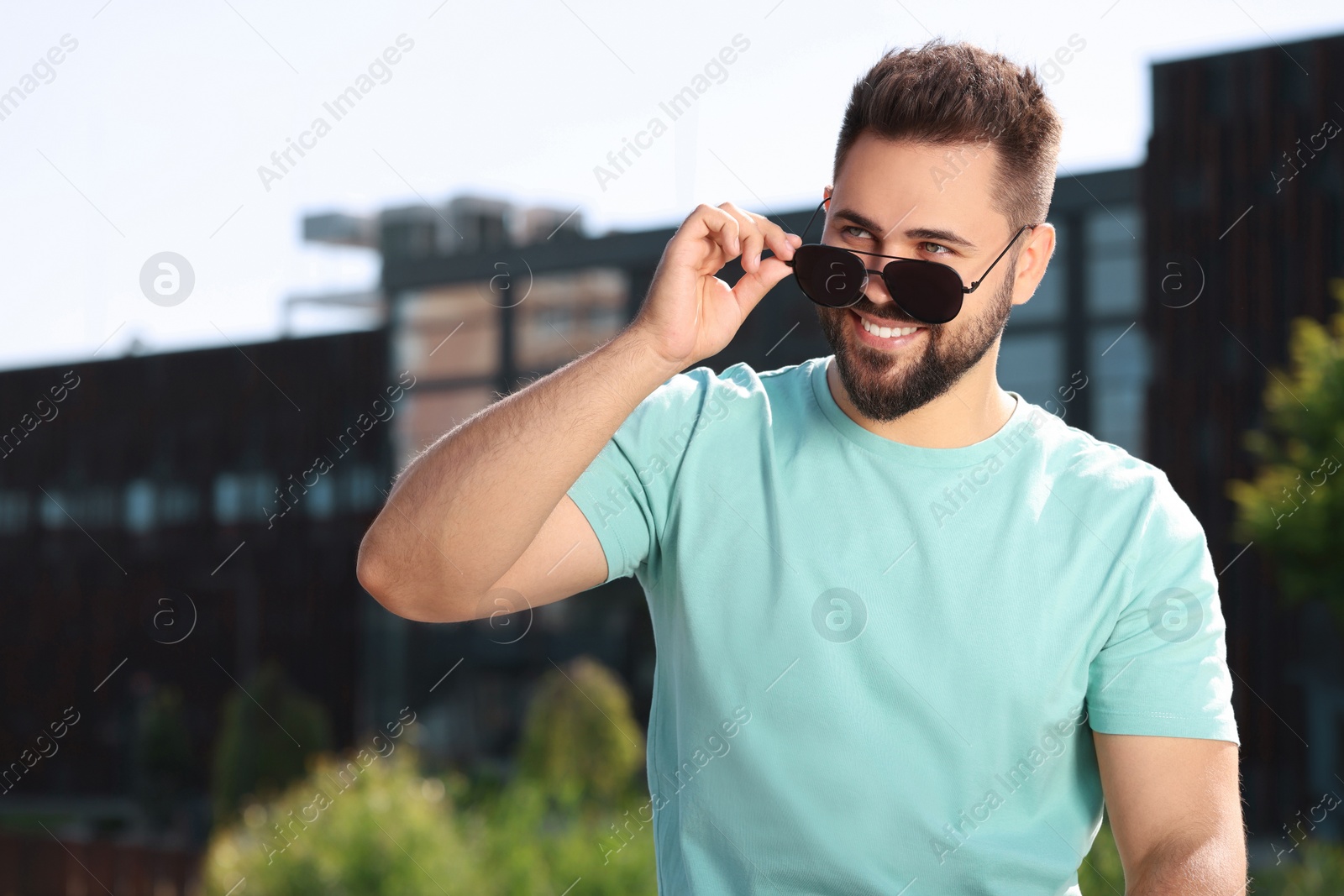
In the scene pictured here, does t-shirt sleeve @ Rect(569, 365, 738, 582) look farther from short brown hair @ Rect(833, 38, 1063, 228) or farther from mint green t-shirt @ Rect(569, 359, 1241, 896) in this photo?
short brown hair @ Rect(833, 38, 1063, 228)

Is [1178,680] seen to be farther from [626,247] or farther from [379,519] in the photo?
[626,247]

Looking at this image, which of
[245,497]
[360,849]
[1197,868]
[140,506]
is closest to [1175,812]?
[1197,868]

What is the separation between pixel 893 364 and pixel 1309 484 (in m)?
7.14

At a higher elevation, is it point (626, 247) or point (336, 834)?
point (626, 247)

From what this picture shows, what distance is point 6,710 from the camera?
26922 mm

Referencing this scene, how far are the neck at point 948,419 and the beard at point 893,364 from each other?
25mm

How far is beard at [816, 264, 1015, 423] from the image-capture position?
183 cm

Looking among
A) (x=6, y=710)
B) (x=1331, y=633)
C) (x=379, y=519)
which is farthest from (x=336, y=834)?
(x=6, y=710)

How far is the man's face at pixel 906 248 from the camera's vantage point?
1.84m

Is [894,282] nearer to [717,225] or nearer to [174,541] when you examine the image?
[717,225]

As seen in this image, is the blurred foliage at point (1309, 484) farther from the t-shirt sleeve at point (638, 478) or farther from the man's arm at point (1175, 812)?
the t-shirt sleeve at point (638, 478)

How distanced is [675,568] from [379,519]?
0.41 metres

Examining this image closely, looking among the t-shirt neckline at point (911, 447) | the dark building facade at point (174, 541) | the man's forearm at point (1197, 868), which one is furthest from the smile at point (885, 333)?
the dark building facade at point (174, 541)

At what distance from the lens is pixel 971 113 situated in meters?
1.91
